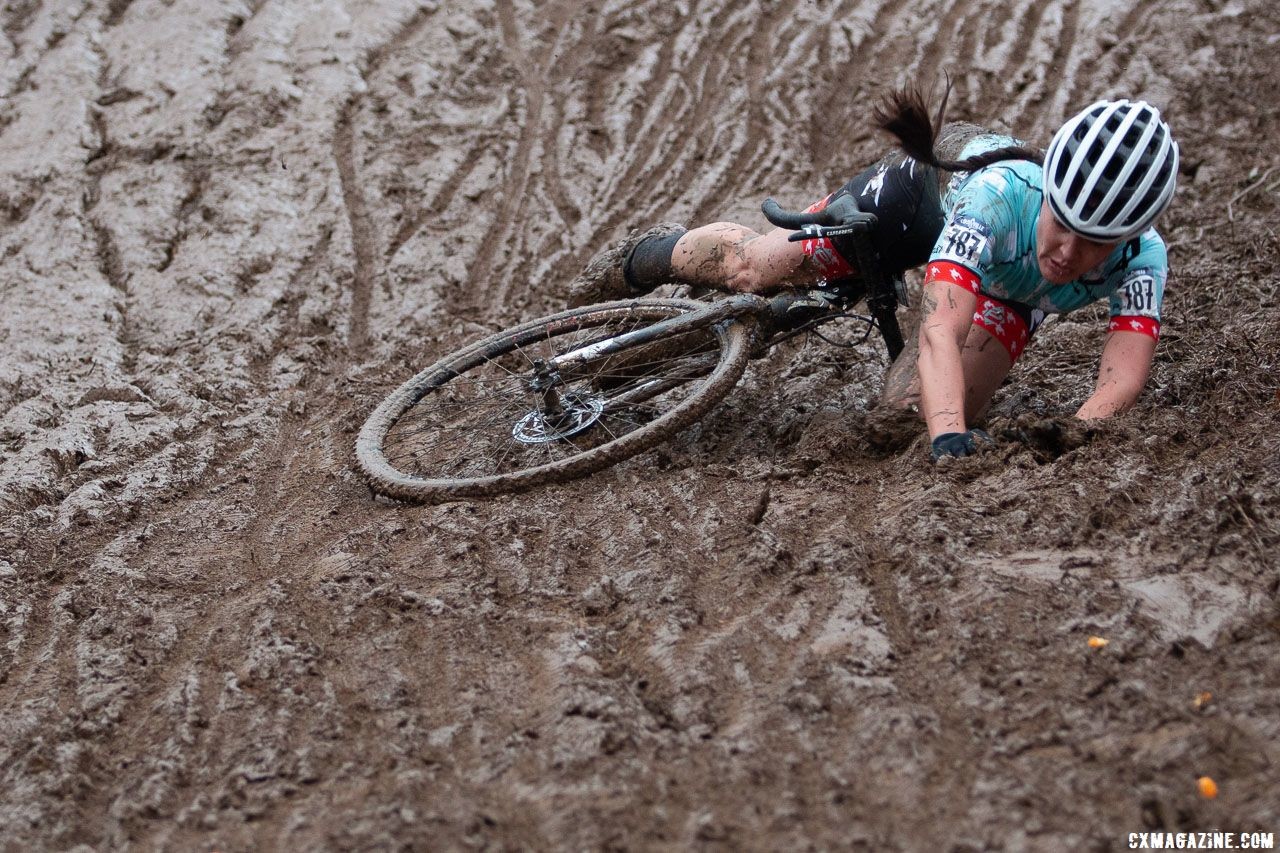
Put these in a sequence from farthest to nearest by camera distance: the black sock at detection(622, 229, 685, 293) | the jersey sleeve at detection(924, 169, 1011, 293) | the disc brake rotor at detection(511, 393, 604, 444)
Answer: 1. the black sock at detection(622, 229, 685, 293)
2. the disc brake rotor at detection(511, 393, 604, 444)
3. the jersey sleeve at detection(924, 169, 1011, 293)

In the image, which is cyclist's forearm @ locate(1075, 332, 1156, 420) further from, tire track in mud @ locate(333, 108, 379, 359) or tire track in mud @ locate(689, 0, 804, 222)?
tire track in mud @ locate(333, 108, 379, 359)

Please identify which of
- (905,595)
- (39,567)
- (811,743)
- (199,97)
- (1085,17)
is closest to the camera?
(811,743)

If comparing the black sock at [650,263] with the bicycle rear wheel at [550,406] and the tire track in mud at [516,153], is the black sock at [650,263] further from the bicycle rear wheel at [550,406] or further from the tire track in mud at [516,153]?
the tire track in mud at [516,153]

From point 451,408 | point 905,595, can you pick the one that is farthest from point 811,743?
point 451,408

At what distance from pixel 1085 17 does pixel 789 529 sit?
594cm

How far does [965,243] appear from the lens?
3.42 meters

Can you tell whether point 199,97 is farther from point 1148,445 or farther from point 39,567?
point 1148,445

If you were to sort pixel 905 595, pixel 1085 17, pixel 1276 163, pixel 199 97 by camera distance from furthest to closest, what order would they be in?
pixel 1085 17
pixel 199 97
pixel 1276 163
pixel 905 595

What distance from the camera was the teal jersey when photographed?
3432 mm

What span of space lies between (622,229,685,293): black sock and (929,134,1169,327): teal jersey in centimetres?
120

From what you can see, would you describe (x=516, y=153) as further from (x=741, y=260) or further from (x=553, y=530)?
(x=553, y=530)

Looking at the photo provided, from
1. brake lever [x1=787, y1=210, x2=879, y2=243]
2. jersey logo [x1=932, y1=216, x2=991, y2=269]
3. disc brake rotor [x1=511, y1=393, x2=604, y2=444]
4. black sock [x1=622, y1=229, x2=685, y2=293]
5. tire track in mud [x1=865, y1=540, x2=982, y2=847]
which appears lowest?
disc brake rotor [x1=511, y1=393, x2=604, y2=444]

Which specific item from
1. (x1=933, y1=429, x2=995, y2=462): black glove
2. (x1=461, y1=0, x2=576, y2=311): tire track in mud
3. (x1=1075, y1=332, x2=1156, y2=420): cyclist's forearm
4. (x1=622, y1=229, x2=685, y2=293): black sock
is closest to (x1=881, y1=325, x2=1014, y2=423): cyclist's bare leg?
(x1=1075, y1=332, x2=1156, y2=420): cyclist's forearm

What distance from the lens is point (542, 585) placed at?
3195 mm
